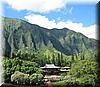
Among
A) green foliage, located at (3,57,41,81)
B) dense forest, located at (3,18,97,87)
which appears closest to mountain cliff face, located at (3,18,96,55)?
dense forest, located at (3,18,97,87)

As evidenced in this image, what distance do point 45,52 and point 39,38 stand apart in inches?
11.4

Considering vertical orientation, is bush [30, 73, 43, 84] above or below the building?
below

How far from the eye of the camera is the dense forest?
468 centimetres

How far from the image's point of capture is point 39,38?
4.69 m

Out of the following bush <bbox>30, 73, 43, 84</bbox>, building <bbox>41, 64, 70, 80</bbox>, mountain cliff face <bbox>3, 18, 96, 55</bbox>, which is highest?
mountain cliff face <bbox>3, 18, 96, 55</bbox>

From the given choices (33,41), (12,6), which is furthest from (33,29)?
(12,6)

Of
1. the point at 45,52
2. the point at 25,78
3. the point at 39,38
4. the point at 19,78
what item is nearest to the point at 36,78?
the point at 25,78

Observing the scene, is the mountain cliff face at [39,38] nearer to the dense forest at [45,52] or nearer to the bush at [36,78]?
the dense forest at [45,52]

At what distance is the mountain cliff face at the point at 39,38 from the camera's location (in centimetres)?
467

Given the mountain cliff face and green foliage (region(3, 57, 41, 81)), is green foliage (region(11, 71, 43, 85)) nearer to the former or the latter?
green foliage (region(3, 57, 41, 81))

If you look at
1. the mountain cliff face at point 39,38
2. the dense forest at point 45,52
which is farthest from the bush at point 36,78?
the mountain cliff face at point 39,38

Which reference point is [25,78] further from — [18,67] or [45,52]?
[45,52]

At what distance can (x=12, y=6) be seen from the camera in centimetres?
464

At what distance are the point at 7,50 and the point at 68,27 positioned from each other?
3.92ft
